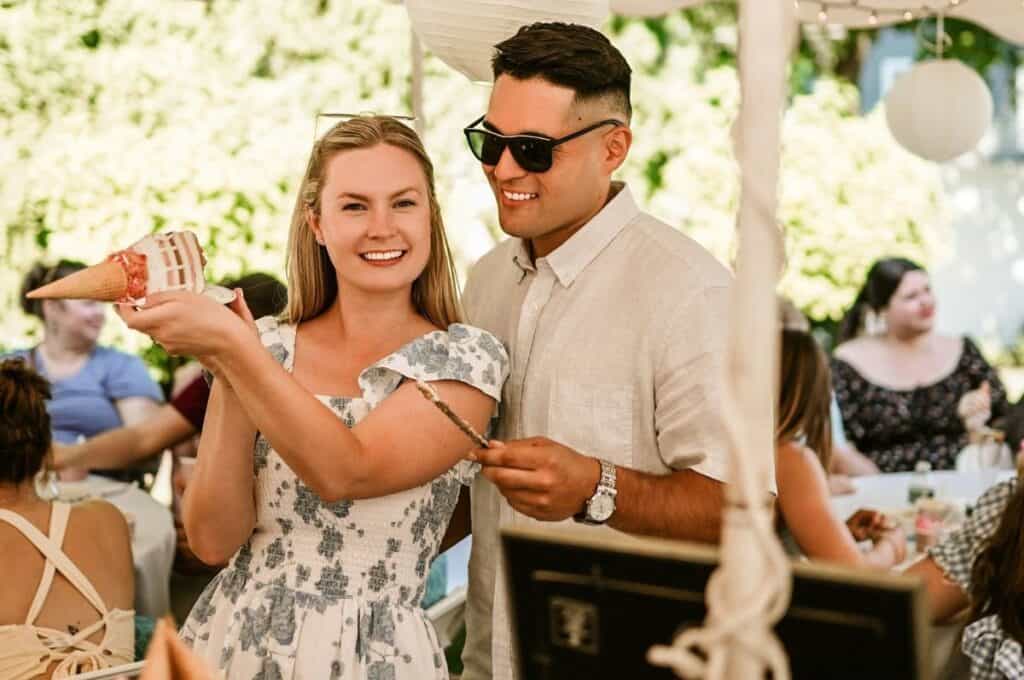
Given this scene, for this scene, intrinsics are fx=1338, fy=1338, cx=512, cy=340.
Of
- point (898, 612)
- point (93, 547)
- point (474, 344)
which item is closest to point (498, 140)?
point (474, 344)

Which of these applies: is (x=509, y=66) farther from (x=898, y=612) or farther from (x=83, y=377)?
(x=83, y=377)

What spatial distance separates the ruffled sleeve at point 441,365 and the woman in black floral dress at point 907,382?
14.8ft

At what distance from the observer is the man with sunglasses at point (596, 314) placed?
2092mm

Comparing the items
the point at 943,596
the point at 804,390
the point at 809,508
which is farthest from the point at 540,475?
the point at 804,390

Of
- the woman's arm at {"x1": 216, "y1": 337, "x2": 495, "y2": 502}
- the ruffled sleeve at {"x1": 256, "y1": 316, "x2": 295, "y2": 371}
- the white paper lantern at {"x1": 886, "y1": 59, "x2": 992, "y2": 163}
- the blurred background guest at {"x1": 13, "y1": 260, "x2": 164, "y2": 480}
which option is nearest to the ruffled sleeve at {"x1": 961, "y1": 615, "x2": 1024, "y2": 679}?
the woman's arm at {"x1": 216, "y1": 337, "x2": 495, "y2": 502}

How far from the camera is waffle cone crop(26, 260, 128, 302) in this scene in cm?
146

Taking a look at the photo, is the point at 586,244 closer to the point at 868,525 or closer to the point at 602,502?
the point at 602,502

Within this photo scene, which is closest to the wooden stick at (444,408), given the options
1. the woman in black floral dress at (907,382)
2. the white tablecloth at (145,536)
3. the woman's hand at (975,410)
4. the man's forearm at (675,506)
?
the man's forearm at (675,506)

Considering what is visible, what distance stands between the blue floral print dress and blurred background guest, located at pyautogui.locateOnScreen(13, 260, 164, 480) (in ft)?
11.7

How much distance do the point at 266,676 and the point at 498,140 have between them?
92 cm

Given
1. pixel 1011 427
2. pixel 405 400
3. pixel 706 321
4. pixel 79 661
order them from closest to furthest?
pixel 405 400 < pixel 706 321 < pixel 79 661 < pixel 1011 427

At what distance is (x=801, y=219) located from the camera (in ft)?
36.1

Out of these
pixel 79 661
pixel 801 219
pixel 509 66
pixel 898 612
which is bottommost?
pixel 801 219

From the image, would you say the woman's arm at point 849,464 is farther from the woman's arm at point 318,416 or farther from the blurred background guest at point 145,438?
the woman's arm at point 318,416
